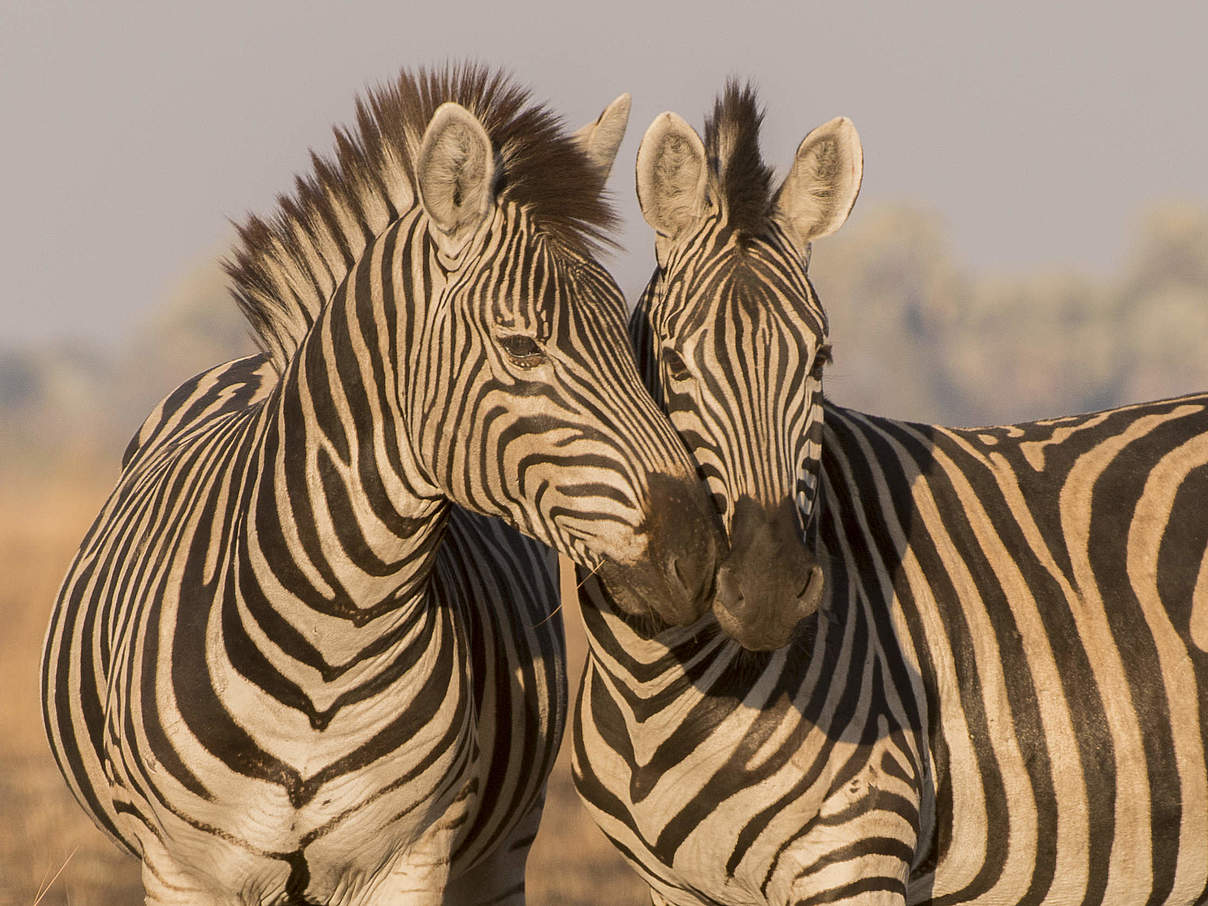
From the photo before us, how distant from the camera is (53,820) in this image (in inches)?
325

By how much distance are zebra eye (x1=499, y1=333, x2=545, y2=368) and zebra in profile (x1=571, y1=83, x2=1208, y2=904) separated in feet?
1.43

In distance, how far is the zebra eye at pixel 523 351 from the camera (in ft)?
11.2

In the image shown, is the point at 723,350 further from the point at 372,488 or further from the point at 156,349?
the point at 156,349

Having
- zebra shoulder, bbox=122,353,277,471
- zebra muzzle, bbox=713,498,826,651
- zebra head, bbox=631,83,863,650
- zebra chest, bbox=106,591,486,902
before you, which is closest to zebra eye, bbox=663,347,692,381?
zebra head, bbox=631,83,863,650

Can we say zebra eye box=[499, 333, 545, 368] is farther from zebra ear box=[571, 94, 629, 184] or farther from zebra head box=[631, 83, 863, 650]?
zebra ear box=[571, 94, 629, 184]

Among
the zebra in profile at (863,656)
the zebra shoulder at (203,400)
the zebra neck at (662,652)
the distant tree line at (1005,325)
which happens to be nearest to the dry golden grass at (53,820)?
the zebra shoulder at (203,400)

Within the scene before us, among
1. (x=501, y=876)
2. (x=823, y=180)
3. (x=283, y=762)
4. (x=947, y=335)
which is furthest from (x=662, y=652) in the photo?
(x=947, y=335)

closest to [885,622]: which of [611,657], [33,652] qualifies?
[611,657]

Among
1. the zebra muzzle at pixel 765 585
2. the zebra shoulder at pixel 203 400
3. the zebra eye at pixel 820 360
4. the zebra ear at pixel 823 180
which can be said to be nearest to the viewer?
the zebra muzzle at pixel 765 585

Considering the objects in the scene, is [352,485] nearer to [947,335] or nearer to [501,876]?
[501,876]

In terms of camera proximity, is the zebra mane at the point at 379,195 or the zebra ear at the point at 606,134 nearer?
the zebra mane at the point at 379,195

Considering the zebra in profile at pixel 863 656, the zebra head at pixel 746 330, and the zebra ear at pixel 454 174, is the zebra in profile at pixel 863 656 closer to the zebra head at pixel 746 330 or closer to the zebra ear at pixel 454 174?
the zebra head at pixel 746 330

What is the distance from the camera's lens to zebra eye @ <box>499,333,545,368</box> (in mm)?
3400

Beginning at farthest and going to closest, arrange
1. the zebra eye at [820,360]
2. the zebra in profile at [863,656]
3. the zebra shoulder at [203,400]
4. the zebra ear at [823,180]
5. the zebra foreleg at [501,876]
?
the zebra shoulder at [203,400]
the zebra foreleg at [501,876]
the zebra ear at [823,180]
the zebra eye at [820,360]
the zebra in profile at [863,656]
